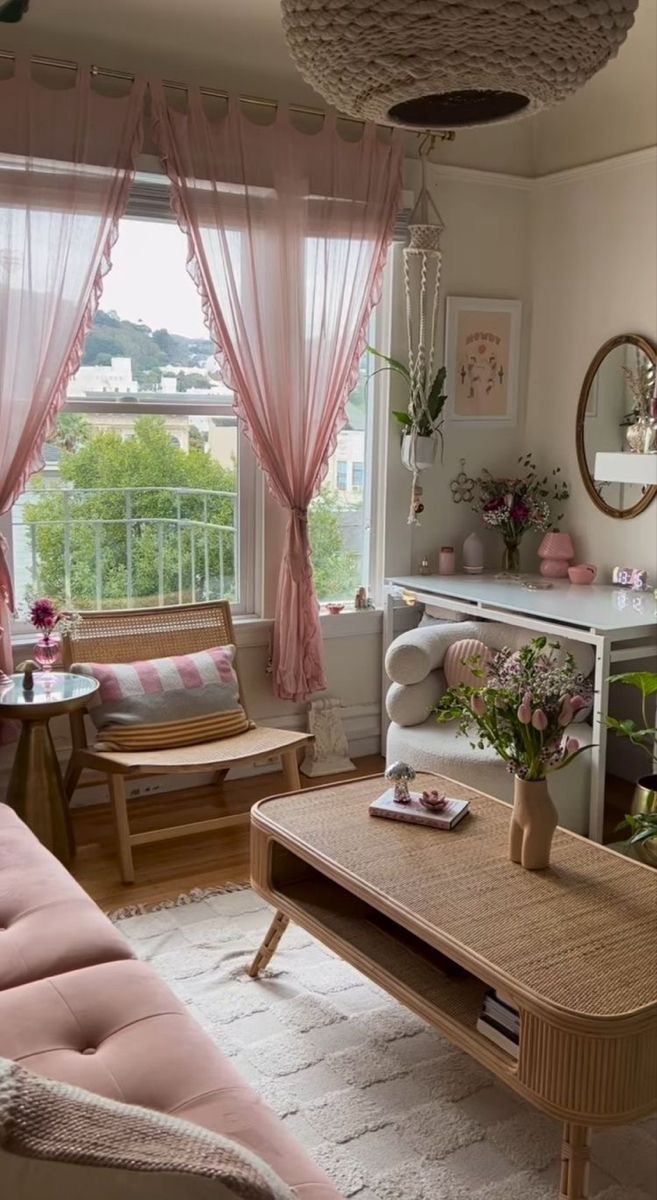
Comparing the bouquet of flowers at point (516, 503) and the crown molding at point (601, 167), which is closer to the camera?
the crown molding at point (601, 167)

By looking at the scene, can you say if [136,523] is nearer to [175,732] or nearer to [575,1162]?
[175,732]

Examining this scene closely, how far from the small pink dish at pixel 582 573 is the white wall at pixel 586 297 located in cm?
9

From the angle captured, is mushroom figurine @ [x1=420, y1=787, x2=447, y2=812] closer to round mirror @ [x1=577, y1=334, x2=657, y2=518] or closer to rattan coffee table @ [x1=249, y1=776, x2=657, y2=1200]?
rattan coffee table @ [x1=249, y1=776, x2=657, y2=1200]

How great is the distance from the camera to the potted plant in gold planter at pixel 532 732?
92.6 inches

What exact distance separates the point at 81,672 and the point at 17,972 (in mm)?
1709

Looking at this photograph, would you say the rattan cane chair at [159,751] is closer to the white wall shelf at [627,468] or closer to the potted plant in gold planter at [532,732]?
the potted plant in gold planter at [532,732]

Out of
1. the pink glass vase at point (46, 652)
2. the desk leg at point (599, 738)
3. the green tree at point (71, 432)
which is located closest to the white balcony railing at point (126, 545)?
the green tree at point (71, 432)

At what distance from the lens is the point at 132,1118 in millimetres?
1028

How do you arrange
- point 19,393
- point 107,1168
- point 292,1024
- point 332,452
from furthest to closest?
→ point 332,452
point 19,393
point 292,1024
point 107,1168

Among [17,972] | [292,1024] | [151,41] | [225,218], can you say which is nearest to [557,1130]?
[292,1024]

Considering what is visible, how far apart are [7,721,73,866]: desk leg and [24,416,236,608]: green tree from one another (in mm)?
803

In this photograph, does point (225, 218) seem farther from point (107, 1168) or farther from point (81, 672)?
point (107, 1168)

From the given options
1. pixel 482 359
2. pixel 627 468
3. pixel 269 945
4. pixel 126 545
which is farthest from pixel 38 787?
pixel 482 359

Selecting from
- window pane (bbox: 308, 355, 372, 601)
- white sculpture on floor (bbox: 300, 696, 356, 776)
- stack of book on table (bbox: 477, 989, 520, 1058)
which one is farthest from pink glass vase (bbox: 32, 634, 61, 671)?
stack of book on table (bbox: 477, 989, 520, 1058)
